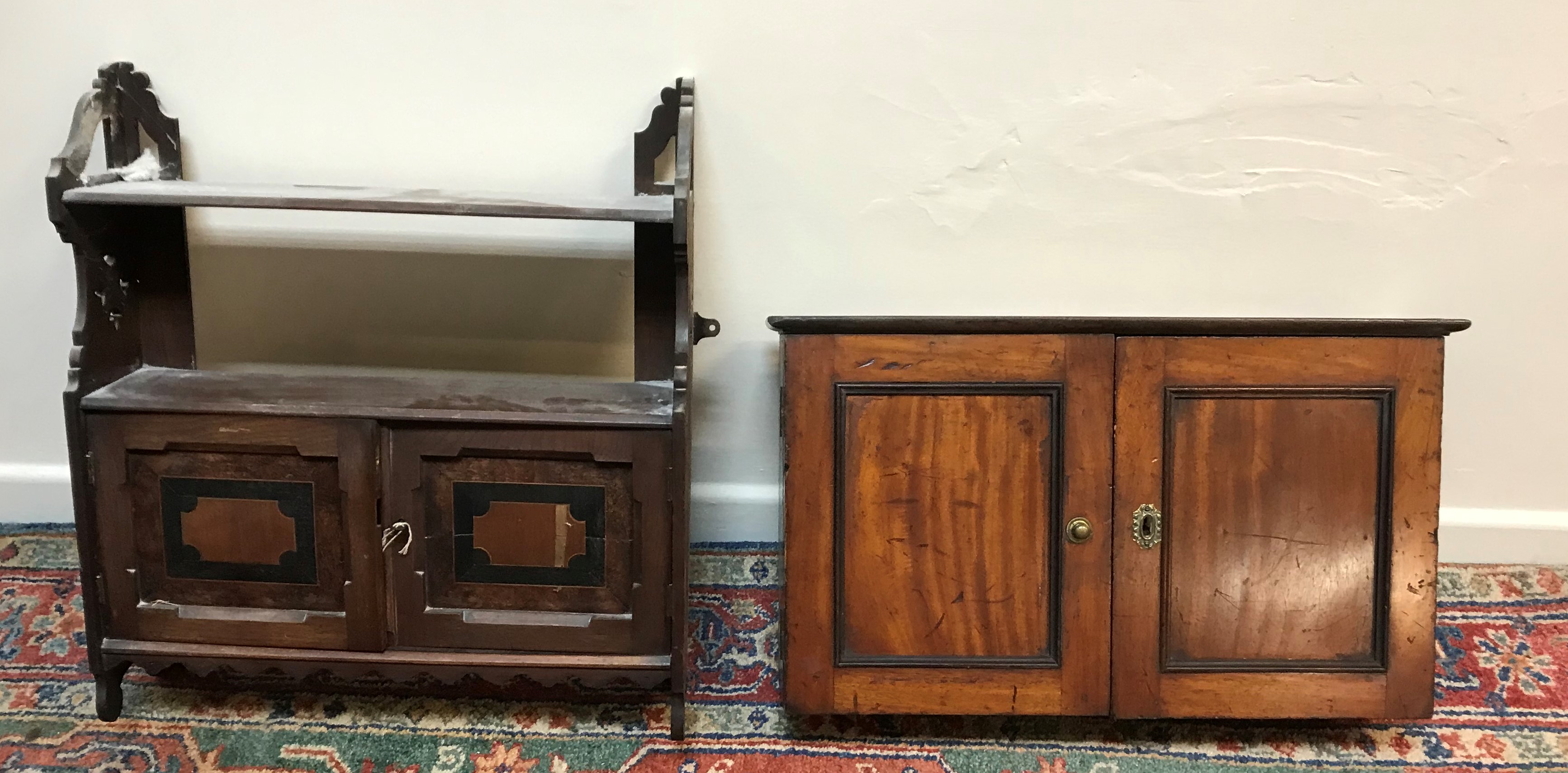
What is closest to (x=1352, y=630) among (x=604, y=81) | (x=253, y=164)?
(x=604, y=81)

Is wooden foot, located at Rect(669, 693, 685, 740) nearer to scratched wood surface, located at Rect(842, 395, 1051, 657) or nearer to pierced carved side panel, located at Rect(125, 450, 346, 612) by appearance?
scratched wood surface, located at Rect(842, 395, 1051, 657)

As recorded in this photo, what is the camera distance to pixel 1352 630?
1.47m

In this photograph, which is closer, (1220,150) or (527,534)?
(527,534)

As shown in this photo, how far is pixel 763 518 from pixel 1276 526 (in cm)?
91

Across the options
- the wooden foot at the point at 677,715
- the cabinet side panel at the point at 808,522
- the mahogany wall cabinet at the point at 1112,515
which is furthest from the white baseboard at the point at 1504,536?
the wooden foot at the point at 677,715

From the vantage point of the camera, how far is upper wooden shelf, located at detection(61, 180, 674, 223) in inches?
56.6

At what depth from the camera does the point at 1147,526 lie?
1.45 m

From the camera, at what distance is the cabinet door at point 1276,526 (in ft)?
4.68

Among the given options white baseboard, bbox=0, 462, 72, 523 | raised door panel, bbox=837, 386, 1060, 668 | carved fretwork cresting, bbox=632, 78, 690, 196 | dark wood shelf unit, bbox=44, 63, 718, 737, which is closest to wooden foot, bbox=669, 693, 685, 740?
dark wood shelf unit, bbox=44, 63, 718, 737

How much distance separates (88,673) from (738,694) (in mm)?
1109

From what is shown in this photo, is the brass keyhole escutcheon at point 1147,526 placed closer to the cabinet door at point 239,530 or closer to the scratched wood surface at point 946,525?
the scratched wood surface at point 946,525

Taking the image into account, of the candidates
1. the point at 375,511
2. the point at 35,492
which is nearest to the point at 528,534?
the point at 375,511

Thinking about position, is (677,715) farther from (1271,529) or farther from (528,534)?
(1271,529)

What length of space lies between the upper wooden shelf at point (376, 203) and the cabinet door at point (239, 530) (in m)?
0.32
